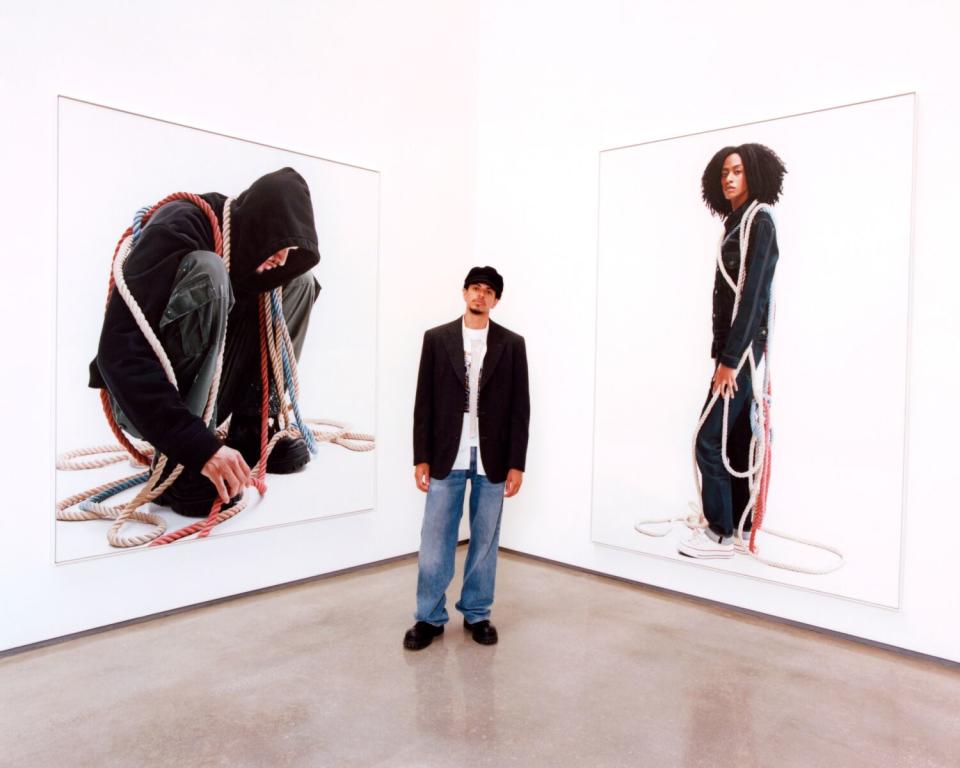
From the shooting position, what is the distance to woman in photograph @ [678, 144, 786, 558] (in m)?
→ 2.98

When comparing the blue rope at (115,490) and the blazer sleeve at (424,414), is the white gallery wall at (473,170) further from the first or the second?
the blazer sleeve at (424,414)

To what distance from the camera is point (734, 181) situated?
3082mm

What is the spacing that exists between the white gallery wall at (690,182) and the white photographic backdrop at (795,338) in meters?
0.04

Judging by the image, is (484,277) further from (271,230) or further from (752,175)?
(752,175)

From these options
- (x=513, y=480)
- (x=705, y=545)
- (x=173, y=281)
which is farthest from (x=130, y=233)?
(x=705, y=545)

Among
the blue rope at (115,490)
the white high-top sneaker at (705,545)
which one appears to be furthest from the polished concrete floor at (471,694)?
the blue rope at (115,490)

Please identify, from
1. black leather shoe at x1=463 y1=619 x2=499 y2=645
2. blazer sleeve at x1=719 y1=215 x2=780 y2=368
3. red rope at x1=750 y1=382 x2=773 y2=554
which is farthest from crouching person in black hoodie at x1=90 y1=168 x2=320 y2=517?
red rope at x1=750 y1=382 x2=773 y2=554

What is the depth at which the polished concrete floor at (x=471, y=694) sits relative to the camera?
1.96 m

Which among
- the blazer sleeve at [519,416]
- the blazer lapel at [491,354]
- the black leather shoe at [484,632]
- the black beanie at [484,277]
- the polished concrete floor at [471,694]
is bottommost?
the polished concrete floor at [471,694]

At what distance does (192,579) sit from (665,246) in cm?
262

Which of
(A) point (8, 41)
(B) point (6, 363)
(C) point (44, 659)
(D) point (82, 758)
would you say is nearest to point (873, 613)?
(D) point (82, 758)

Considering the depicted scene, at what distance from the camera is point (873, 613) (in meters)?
2.76

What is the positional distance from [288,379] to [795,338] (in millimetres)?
2237

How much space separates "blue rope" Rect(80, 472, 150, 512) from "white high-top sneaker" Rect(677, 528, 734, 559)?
2.36 m
